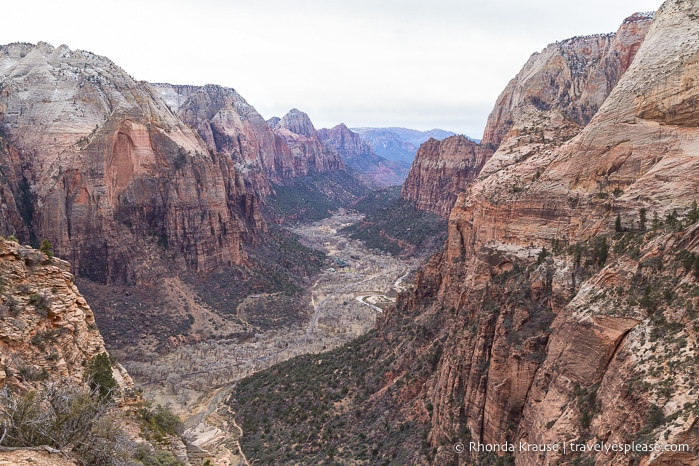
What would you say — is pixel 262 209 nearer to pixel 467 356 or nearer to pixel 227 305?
pixel 227 305

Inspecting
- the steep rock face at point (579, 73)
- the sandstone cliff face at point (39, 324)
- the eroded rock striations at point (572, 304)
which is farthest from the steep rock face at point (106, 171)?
the steep rock face at point (579, 73)

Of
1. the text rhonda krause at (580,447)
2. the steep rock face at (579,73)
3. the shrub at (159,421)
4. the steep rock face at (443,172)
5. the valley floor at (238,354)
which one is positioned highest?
the steep rock face at (579,73)

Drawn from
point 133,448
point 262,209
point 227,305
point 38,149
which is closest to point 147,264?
point 227,305

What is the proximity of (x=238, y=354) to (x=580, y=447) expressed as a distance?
207 ft

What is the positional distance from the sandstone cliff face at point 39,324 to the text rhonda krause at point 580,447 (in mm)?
22619

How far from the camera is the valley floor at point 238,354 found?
5141 centimetres

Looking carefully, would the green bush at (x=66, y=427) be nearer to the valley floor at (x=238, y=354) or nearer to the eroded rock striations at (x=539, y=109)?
the valley floor at (x=238, y=354)

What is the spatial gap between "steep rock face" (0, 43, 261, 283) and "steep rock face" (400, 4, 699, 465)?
207 feet

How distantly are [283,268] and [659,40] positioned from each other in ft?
309

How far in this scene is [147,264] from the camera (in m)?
82.2

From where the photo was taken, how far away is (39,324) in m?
23.7

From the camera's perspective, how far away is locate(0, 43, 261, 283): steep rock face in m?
75.6

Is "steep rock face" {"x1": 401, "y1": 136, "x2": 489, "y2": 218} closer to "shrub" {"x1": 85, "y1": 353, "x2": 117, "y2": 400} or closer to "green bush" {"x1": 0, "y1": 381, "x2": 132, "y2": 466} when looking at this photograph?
"shrub" {"x1": 85, "y1": 353, "x2": 117, "y2": 400}

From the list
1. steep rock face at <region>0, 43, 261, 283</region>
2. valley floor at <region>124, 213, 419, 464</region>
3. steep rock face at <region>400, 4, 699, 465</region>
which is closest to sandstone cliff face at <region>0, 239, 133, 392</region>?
valley floor at <region>124, 213, 419, 464</region>
